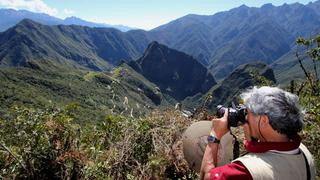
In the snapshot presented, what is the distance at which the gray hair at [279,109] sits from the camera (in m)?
3.98

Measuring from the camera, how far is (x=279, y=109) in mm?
3996

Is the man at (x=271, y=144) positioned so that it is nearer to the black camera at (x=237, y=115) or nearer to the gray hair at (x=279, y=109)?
the gray hair at (x=279, y=109)

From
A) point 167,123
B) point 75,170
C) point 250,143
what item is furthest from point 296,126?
point 167,123

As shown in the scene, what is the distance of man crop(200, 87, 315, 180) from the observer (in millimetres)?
3822

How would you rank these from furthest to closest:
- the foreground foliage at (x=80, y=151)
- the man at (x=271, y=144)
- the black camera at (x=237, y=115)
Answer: the foreground foliage at (x=80, y=151) → the black camera at (x=237, y=115) → the man at (x=271, y=144)

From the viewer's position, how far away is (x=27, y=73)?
190 m

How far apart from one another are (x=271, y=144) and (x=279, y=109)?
0.34 meters

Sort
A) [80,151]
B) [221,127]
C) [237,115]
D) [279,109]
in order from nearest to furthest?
[279,109], [237,115], [221,127], [80,151]

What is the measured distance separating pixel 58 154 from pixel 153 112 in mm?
2499

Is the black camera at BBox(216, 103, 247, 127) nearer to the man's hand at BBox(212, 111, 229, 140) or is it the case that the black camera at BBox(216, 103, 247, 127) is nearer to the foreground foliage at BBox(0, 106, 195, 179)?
the man's hand at BBox(212, 111, 229, 140)

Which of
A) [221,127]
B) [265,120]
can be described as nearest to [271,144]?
[265,120]

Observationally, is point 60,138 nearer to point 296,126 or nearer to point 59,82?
point 296,126

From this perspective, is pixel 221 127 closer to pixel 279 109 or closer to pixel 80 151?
pixel 279 109

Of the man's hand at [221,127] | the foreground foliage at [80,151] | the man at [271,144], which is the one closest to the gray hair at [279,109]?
the man at [271,144]
